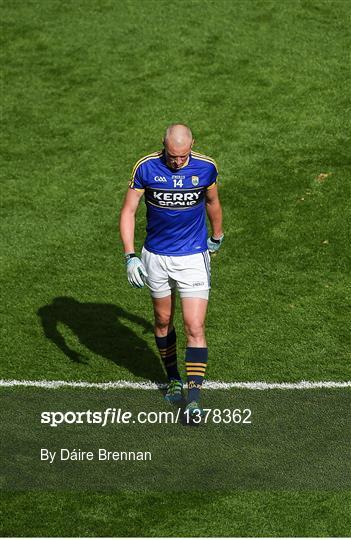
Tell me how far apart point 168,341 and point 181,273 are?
0.93 metres

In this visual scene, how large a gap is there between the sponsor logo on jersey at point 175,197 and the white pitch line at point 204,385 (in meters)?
2.10

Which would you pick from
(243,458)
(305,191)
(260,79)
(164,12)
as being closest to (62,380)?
(243,458)

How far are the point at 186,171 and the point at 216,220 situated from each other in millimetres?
756

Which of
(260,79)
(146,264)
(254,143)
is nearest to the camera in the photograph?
(146,264)

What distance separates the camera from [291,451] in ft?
37.1

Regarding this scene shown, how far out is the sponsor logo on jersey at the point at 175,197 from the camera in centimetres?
1161

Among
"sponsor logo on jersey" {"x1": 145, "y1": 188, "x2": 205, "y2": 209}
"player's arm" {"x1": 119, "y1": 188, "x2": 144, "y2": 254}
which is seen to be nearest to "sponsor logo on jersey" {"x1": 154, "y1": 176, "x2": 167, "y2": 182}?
"sponsor logo on jersey" {"x1": 145, "y1": 188, "x2": 205, "y2": 209}

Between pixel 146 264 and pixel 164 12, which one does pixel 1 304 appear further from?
pixel 164 12

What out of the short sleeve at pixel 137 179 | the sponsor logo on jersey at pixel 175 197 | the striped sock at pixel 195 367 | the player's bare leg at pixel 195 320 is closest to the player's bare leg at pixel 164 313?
the player's bare leg at pixel 195 320

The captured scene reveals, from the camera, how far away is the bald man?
38.0ft

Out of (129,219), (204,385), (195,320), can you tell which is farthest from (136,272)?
(204,385)

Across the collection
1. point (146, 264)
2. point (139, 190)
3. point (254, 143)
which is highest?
point (139, 190)

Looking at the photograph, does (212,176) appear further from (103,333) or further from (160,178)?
(103,333)

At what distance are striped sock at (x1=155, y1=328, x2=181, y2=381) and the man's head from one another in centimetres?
209
